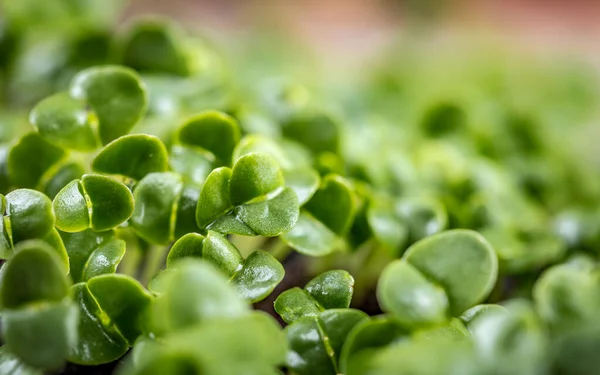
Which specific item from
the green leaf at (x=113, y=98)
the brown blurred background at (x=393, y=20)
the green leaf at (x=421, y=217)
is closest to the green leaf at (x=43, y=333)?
the green leaf at (x=113, y=98)

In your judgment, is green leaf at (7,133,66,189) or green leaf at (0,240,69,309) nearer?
green leaf at (0,240,69,309)

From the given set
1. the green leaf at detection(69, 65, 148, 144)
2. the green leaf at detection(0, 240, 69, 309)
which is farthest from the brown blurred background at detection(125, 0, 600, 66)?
the green leaf at detection(0, 240, 69, 309)

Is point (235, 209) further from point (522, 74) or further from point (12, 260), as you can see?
point (522, 74)

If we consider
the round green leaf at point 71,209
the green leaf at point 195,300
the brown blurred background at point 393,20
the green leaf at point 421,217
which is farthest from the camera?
the brown blurred background at point 393,20

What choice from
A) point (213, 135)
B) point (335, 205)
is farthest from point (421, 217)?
point (213, 135)

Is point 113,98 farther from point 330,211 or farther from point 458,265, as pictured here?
point 458,265

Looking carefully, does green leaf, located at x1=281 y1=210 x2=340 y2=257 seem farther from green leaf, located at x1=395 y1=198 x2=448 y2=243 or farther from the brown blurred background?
the brown blurred background

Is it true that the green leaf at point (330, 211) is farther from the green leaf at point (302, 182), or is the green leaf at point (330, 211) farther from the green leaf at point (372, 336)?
the green leaf at point (372, 336)
